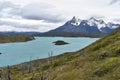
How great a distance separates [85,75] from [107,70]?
427 cm

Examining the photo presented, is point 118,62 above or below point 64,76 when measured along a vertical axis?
above

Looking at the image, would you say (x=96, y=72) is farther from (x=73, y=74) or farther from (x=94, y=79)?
(x=73, y=74)

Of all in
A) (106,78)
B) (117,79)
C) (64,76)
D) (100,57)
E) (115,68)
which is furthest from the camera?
(100,57)

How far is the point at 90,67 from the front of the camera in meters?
52.8

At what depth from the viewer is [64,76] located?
54812 mm

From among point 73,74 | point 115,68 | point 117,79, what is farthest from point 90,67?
point 117,79

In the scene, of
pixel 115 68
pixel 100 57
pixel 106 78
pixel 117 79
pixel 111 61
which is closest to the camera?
pixel 117 79

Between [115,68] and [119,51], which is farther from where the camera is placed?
[119,51]

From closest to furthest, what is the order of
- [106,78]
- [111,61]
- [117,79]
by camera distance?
[117,79] → [106,78] → [111,61]

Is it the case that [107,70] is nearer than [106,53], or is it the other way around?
[107,70]

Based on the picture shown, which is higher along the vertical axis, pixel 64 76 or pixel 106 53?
pixel 106 53

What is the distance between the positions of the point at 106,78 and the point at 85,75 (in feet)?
21.9

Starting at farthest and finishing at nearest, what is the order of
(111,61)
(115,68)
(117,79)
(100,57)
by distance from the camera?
(100,57)
(111,61)
(115,68)
(117,79)

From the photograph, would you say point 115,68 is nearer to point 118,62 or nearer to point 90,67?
point 118,62
